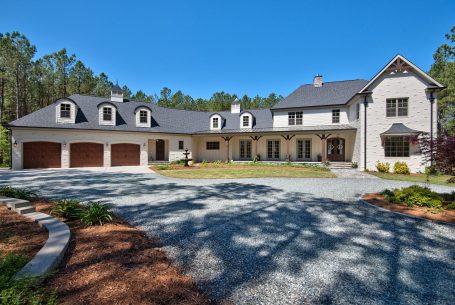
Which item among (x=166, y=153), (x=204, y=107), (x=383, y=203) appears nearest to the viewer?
(x=383, y=203)

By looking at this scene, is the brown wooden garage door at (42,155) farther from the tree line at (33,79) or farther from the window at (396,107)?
the window at (396,107)

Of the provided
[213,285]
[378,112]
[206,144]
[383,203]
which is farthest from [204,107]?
[213,285]

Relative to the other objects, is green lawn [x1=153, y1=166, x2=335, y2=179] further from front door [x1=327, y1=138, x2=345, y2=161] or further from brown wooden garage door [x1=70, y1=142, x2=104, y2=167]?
brown wooden garage door [x1=70, y1=142, x2=104, y2=167]

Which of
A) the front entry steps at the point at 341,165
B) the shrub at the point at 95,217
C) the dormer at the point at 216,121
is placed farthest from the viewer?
the dormer at the point at 216,121

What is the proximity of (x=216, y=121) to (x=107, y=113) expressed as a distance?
1155 cm

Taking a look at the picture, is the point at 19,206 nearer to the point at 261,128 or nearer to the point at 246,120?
the point at 261,128

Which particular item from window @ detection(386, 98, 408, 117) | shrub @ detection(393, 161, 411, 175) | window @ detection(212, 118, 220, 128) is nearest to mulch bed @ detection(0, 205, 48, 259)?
shrub @ detection(393, 161, 411, 175)

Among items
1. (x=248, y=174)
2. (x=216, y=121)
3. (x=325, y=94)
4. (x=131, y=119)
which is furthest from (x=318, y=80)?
(x=131, y=119)

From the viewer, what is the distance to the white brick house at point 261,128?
16.9m

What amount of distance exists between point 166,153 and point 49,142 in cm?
1023

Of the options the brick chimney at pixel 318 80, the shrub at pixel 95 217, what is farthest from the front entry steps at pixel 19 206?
the brick chimney at pixel 318 80

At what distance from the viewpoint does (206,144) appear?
27078mm

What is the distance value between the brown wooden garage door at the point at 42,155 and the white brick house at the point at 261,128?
0.06m

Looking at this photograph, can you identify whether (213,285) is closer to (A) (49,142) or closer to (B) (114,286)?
(B) (114,286)
